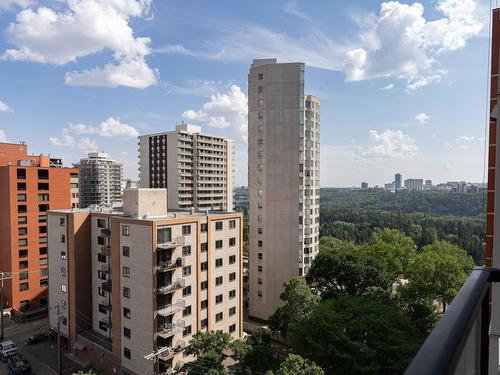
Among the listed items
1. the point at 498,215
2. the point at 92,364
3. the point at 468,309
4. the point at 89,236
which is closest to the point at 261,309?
the point at 92,364

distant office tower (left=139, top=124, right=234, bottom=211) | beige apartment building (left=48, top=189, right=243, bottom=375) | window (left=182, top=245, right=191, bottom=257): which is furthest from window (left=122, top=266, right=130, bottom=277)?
distant office tower (left=139, top=124, right=234, bottom=211)

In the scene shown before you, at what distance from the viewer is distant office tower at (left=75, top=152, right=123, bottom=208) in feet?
249

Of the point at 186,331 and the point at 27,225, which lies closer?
the point at 186,331

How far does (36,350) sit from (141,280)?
1617cm

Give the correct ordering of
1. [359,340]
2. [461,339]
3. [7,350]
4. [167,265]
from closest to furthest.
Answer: [461,339] < [359,340] < [167,265] < [7,350]

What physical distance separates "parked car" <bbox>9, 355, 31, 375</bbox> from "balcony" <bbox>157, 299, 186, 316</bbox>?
1324cm

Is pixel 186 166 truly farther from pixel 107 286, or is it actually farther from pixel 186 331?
pixel 186 331

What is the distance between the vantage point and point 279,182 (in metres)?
35.3

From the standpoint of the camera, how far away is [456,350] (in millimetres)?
1031

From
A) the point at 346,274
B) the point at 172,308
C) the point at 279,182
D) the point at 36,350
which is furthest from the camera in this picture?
the point at 279,182

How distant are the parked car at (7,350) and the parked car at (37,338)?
4.40 feet

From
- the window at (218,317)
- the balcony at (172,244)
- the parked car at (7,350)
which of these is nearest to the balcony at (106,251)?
the balcony at (172,244)

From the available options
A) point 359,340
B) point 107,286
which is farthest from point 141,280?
point 359,340

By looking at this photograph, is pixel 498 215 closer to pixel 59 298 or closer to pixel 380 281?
pixel 380 281
